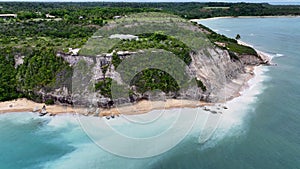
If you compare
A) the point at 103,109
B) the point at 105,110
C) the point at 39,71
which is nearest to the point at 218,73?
the point at 105,110

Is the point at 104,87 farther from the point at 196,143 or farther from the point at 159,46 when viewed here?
the point at 196,143

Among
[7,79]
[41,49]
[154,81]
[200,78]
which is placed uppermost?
[41,49]

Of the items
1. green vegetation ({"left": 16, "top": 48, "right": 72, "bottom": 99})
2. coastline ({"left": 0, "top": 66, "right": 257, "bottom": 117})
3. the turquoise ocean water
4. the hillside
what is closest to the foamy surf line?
the turquoise ocean water

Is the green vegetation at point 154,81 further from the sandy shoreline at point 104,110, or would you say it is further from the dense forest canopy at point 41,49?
the sandy shoreline at point 104,110

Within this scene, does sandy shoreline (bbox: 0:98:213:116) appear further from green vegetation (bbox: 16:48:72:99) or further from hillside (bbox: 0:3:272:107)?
green vegetation (bbox: 16:48:72:99)

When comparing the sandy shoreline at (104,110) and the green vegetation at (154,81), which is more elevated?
the green vegetation at (154,81)

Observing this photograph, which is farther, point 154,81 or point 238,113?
point 154,81

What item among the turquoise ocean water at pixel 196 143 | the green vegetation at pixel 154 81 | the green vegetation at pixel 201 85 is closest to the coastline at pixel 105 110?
the turquoise ocean water at pixel 196 143
